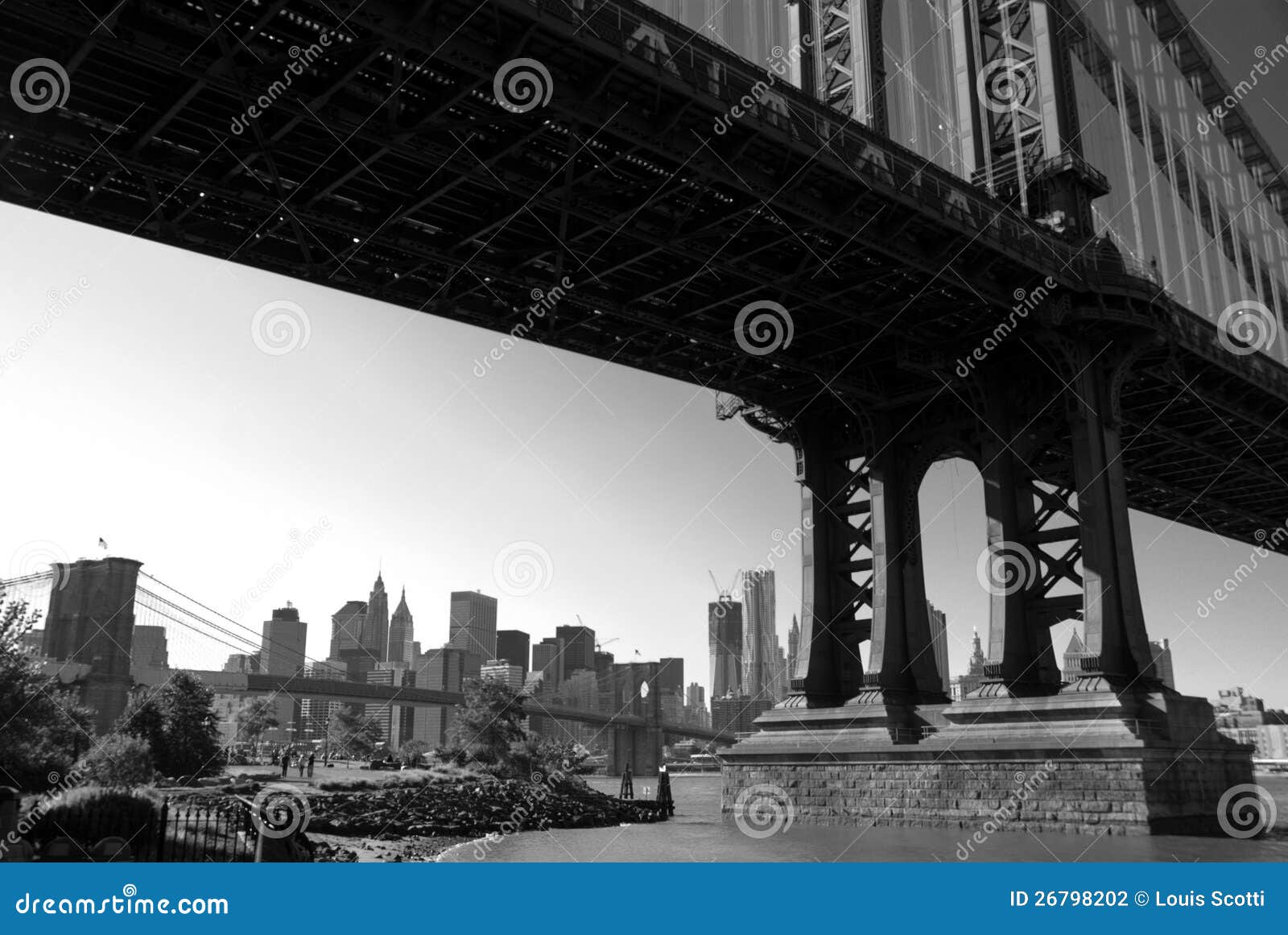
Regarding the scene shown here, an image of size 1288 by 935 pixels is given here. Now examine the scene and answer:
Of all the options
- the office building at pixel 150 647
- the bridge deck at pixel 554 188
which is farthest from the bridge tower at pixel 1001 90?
the office building at pixel 150 647

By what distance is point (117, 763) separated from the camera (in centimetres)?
Answer: 3519

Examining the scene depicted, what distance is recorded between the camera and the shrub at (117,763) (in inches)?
1351

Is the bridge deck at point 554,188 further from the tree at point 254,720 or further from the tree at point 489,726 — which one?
the tree at point 254,720

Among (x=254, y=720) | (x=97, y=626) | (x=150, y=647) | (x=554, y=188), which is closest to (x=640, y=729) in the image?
(x=150, y=647)

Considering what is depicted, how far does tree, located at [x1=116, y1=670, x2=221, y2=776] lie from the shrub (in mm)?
10669

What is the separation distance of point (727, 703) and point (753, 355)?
6123 inches

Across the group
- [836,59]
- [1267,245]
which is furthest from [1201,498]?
[836,59]

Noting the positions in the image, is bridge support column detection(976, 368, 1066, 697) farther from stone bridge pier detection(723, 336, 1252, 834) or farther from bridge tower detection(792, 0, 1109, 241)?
bridge tower detection(792, 0, 1109, 241)

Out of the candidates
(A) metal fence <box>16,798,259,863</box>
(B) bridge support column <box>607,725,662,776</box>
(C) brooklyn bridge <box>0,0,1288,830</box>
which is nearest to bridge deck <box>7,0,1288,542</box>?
(C) brooklyn bridge <box>0,0,1288,830</box>

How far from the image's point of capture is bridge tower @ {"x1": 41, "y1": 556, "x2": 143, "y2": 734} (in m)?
75.9

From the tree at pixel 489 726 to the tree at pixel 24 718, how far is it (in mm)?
40323

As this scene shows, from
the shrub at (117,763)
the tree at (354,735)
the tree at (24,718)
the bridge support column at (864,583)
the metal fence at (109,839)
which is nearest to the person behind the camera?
the metal fence at (109,839)

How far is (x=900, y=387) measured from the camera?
160ft

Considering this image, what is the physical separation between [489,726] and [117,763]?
42.7 meters
